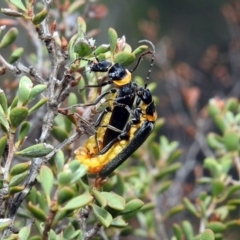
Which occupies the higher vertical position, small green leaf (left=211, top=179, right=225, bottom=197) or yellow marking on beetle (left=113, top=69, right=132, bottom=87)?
yellow marking on beetle (left=113, top=69, right=132, bottom=87)

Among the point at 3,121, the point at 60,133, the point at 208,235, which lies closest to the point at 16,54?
the point at 60,133

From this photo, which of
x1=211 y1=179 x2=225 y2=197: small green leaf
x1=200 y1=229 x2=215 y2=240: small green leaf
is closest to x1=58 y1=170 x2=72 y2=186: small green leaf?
x1=200 y1=229 x2=215 y2=240: small green leaf

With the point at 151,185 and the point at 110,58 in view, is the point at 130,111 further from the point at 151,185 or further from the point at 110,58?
the point at 151,185

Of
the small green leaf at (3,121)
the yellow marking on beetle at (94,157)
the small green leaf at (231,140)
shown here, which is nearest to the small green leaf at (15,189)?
the small green leaf at (3,121)

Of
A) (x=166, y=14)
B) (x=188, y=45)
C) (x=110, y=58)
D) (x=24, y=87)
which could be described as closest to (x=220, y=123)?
(x=110, y=58)

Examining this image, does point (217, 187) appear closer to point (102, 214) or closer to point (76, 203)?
point (102, 214)

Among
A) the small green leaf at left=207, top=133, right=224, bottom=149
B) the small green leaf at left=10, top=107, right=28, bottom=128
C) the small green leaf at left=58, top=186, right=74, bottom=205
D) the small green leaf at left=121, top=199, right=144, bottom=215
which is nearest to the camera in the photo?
the small green leaf at left=58, top=186, right=74, bottom=205

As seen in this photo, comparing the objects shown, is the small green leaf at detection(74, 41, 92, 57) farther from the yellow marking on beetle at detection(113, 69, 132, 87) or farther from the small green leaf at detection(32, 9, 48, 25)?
the yellow marking on beetle at detection(113, 69, 132, 87)
